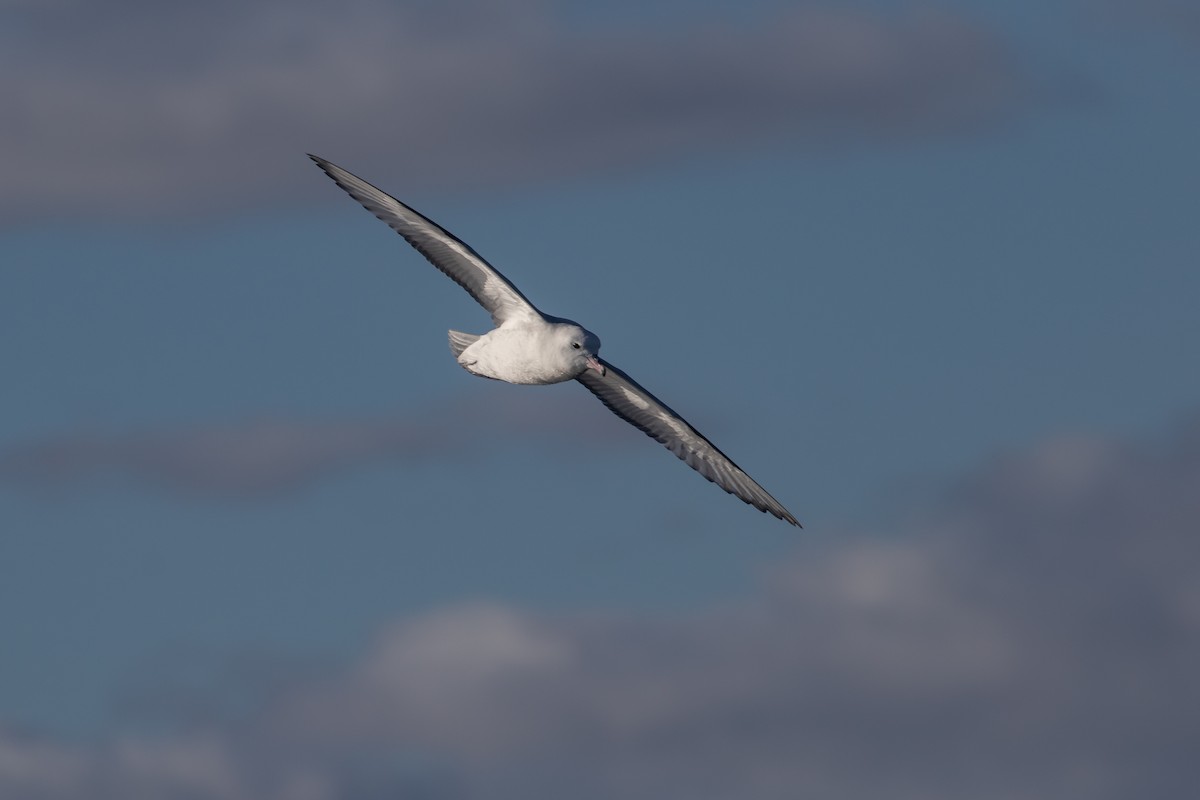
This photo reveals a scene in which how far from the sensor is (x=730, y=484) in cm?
3234

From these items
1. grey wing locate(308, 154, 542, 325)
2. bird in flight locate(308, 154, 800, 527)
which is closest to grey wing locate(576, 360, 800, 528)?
bird in flight locate(308, 154, 800, 527)

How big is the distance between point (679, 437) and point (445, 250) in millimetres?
5701

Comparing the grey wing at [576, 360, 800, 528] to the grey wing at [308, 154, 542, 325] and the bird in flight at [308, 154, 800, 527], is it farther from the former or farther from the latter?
the grey wing at [308, 154, 542, 325]

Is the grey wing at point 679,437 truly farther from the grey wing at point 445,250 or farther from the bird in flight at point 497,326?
the grey wing at point 445,250

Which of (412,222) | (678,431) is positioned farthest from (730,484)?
(412,222)

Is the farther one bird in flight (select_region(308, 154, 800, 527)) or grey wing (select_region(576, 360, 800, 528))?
grey wing (select_region(576, 360, 800, 528))

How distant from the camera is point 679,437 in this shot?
107 ft

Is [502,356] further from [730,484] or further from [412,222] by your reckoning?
[730,484]

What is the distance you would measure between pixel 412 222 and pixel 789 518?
7.86 m

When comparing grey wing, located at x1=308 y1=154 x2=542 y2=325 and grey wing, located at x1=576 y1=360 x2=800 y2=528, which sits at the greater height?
grey wing, located at x1=308 y1=154 x2=542 y2=325

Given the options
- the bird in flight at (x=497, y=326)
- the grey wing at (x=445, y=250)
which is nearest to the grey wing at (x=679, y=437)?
the bird in flight at (x=497, y=326)

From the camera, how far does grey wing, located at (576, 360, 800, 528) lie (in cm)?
3173

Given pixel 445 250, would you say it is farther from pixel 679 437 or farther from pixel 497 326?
pixel 679 437

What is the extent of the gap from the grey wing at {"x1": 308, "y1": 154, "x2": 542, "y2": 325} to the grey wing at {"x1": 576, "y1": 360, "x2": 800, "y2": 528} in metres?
2.62
